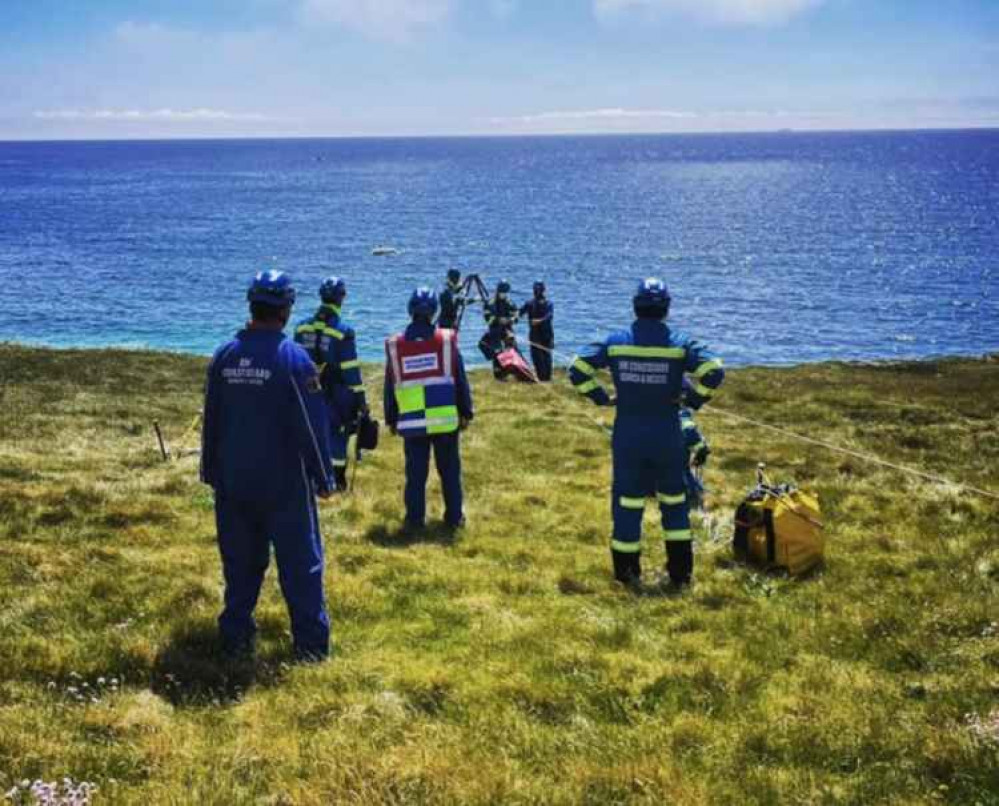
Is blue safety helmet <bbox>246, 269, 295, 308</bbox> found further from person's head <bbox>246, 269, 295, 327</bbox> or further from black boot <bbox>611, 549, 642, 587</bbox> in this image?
black boot <bbox>611, 549, 642, 587</bbox>

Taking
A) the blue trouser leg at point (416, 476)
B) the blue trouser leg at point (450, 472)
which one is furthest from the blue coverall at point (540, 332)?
the blue trouser leg at point (416, 476)

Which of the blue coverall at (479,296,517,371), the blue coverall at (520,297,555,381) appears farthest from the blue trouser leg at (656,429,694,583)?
the blue coverall at (479,296,517,371)

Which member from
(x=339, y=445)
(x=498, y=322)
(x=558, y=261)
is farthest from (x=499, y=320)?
(x=558, y=261)

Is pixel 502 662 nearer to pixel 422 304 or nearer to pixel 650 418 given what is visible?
pixel 650 418

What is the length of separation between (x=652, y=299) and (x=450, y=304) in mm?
16128

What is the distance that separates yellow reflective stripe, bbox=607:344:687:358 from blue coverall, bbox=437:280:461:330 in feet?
51.7

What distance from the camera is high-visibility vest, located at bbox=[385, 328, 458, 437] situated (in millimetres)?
11461

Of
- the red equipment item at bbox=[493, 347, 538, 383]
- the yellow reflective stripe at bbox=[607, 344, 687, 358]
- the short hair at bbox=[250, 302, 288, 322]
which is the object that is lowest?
the red equipment item at bbox=[493, 347, 538, 383]

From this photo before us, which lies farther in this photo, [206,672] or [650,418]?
[650,418]

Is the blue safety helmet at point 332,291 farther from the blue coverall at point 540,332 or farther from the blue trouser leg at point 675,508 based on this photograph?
the blue coverall at point 540,332

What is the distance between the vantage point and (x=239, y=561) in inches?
290

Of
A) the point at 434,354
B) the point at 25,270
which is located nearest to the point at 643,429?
the point at 434,354

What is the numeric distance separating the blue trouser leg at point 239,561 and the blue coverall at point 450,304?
1807cm

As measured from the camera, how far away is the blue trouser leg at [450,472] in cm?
1177
